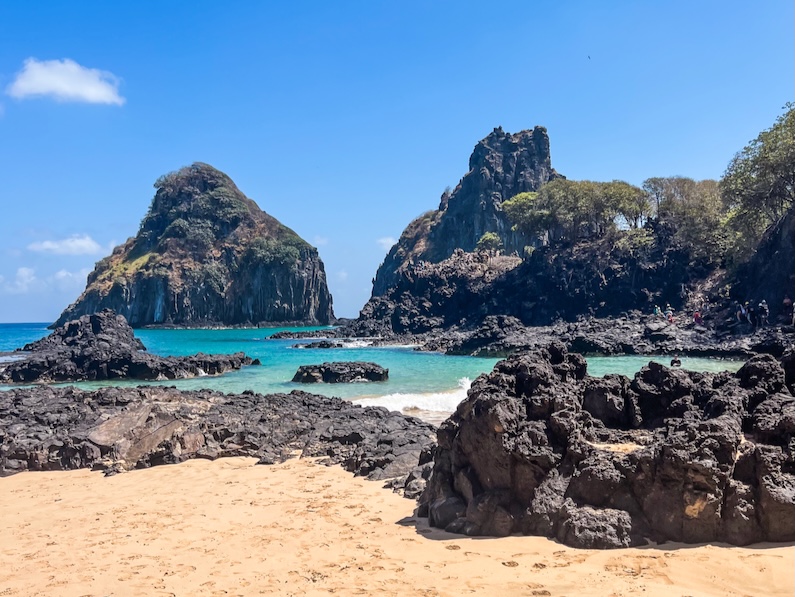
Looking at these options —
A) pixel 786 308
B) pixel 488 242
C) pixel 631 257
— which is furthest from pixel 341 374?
pixel 488 242

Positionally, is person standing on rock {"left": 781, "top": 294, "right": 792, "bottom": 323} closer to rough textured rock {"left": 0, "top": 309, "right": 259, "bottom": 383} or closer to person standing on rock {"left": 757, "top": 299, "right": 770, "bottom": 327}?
person standing on rock {"left": 757, "top": 299, "right": 770, "bottom": 327}

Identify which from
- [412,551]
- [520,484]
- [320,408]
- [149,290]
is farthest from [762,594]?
[149,290]

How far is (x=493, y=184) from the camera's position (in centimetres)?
12650

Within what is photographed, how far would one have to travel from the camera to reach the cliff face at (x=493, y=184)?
126 meters

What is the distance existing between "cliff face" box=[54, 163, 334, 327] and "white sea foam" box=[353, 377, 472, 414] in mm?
108956

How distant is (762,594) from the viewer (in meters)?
4.93

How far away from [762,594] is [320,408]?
49.8 ft

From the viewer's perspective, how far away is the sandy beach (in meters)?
5.38

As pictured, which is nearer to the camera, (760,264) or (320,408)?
(320,408)

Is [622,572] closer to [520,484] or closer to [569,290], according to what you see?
[520,484]

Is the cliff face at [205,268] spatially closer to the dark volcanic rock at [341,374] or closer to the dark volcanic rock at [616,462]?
the dark volcanic rock at [341,374]

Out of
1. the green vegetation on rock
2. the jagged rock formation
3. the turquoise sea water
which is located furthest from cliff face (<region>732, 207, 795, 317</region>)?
the green vegetation on rock

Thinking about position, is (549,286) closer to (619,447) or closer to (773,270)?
(773,270)

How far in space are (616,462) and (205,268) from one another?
12867cm
